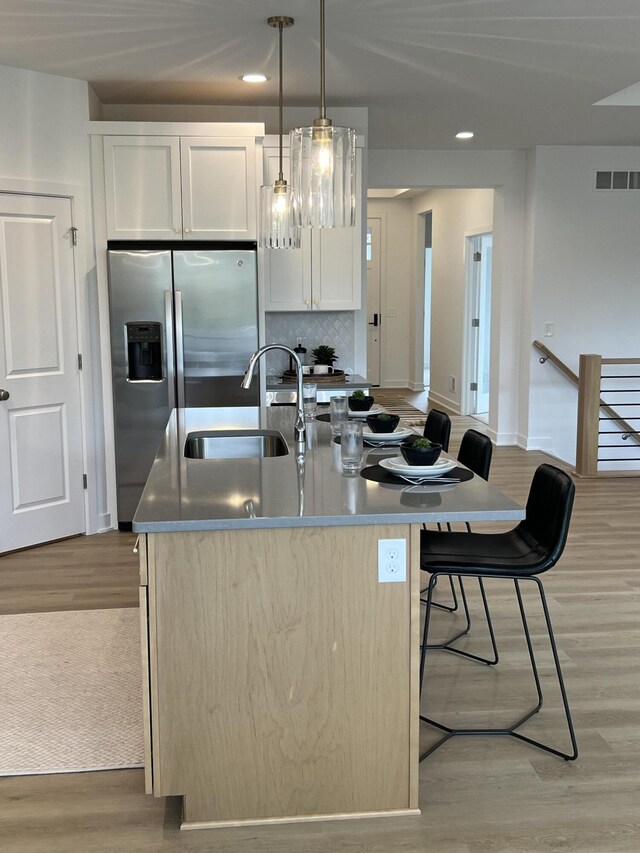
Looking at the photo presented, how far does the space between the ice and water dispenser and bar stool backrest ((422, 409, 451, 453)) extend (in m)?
1.95

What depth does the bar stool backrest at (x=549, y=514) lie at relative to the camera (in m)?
2.63

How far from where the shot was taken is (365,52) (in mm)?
4551

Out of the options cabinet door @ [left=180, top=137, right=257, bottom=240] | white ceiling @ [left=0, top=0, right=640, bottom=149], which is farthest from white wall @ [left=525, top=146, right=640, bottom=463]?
cabinet door @ [left=180, top=137, right=257, bottom=240]

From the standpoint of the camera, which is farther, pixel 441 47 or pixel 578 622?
pixel 441 47

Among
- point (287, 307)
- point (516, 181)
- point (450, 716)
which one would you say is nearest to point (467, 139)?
point (516, 181)

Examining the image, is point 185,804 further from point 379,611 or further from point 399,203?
point 399,203

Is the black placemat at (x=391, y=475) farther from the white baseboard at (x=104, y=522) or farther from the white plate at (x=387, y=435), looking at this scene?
the white baseboard at (x=104, y=522)

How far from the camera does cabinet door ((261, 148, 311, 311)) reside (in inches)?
231

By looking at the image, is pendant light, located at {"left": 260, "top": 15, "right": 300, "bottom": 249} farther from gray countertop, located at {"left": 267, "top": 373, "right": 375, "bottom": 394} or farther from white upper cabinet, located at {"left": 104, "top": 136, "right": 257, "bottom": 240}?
gray countertop, located at {"left": 267, "top": 373, "right": 375, "bottom": 394}

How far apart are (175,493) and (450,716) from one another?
131 centimetres

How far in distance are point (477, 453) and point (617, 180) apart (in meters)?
5.27

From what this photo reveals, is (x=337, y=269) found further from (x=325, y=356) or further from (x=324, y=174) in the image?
(x=324, y=174)

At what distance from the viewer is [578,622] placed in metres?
3.81

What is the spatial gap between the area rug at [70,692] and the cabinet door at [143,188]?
2.46 metres
